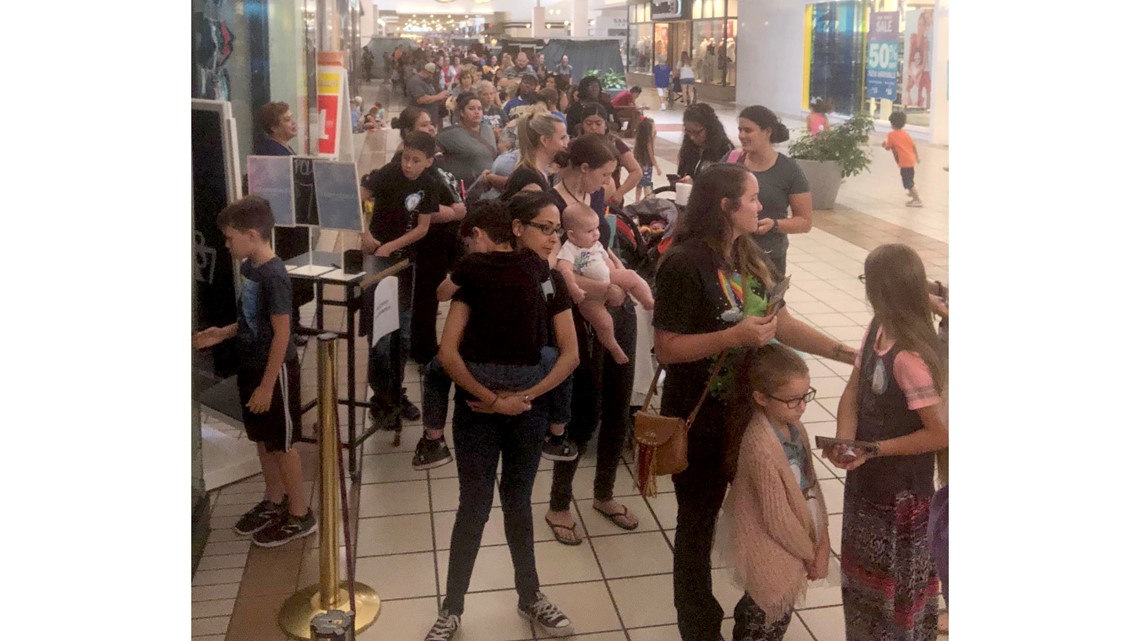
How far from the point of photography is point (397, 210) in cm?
324

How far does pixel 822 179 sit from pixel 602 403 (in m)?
0.91

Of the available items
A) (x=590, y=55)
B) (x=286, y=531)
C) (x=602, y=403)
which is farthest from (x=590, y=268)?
(x=590, y=55)

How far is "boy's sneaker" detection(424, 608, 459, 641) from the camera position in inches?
83.3

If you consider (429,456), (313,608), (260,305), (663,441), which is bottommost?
(313,608)

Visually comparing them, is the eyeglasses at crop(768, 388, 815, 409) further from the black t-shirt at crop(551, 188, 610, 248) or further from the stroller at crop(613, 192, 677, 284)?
the stroller at crop(613, 192, 677, 284)

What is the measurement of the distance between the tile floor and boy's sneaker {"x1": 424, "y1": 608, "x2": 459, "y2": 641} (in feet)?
0.10

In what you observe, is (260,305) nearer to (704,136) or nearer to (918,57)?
(704,136)

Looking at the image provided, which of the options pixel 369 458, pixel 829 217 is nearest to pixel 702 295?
pixel 829 217

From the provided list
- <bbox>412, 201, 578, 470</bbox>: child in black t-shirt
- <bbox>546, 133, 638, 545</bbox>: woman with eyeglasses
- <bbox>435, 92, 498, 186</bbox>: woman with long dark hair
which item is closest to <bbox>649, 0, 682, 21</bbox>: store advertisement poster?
<bbox>546, 133, 638, 545</bbox>: woman with eyeglasses

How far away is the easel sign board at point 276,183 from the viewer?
88.1 inches

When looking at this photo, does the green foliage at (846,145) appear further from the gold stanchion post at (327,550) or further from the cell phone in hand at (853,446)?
the gold stanchion post at (327,550)

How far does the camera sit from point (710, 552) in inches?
80.2
